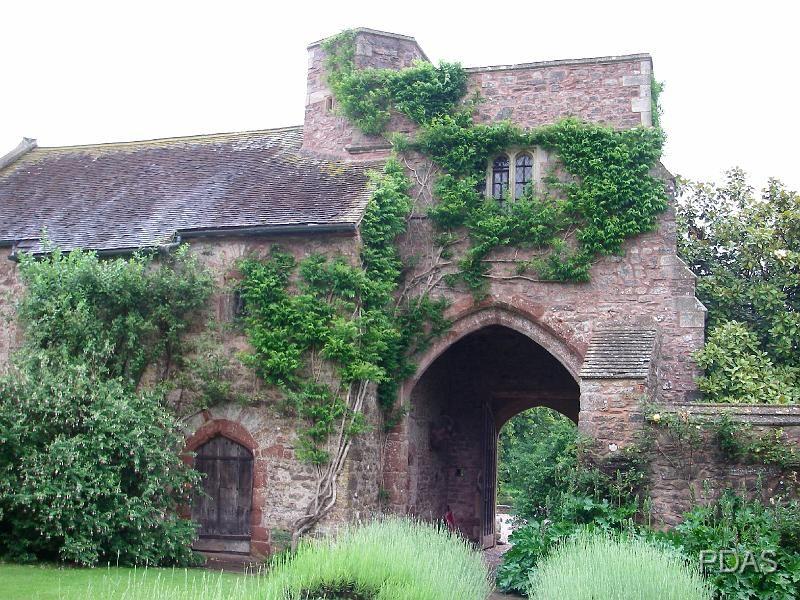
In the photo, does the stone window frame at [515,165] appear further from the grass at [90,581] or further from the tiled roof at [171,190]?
the grass at [90,581]

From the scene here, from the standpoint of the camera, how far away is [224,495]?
14492 millimetres

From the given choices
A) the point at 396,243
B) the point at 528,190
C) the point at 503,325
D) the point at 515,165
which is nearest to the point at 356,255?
the point at 396,243

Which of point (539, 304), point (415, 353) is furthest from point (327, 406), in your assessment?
point (539, 304)

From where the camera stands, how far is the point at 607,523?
11594 mm

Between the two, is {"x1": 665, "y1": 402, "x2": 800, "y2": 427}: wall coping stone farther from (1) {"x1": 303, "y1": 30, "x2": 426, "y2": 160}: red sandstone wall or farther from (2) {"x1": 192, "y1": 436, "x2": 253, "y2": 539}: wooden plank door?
(1) {"x1": 303, "y1": 30, "x2": 426, "y2": 160}: red sandstone wall

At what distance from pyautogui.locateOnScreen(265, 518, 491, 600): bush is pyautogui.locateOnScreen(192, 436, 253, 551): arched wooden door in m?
5.31

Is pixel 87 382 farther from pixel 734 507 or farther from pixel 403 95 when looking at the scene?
pixel 734 507

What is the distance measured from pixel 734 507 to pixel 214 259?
8156mm

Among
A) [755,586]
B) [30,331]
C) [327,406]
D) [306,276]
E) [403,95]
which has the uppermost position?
[403,95]

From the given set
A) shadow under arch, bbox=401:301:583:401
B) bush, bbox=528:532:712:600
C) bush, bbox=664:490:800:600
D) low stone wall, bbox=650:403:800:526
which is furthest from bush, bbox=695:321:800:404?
bush, bbox=528:532:712:600

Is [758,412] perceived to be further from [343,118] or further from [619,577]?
[343,118]

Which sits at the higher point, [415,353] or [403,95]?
[403,95]

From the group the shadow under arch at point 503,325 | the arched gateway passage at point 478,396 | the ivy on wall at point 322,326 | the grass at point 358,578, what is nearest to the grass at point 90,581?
the grass at point 358,578

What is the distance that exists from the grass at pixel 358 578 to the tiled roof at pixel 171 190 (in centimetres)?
563
